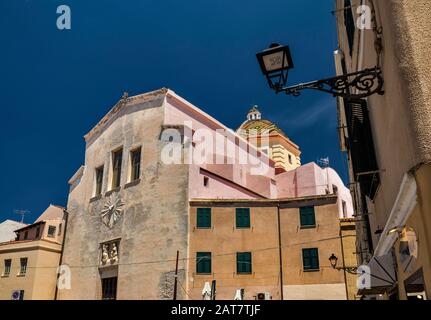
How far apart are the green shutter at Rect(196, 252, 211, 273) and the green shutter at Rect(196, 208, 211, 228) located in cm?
185

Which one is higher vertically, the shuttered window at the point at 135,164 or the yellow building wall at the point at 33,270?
the shuttered window at the point at 135,164

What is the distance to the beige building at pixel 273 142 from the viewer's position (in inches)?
1866

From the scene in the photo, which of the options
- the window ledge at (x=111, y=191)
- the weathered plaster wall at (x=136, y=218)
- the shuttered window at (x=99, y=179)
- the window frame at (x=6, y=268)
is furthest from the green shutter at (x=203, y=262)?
the window frame at (x=6, y=268)

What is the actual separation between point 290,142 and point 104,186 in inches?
963

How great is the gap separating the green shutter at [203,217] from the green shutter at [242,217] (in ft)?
6.22

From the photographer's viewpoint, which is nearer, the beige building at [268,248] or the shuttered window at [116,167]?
the beige building at [268,248]

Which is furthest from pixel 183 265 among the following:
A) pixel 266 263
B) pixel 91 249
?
pixel 91 249

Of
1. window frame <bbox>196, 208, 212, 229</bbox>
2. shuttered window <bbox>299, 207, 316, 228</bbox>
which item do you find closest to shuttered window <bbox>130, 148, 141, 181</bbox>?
window frame <bbox>196, 208, 212, 229</bbox>

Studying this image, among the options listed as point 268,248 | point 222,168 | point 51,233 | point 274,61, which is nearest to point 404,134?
point 274,61

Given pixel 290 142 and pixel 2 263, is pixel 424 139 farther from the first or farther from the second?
pixel 290 142

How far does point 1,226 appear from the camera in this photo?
4928cm

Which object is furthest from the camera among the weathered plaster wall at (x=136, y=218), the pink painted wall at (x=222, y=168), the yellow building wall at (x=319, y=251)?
the pink painted wall at (x=222, y=168)

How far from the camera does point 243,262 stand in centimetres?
2631

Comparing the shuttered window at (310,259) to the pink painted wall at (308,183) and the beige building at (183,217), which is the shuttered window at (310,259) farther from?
the pink painted wall at (308,183)
